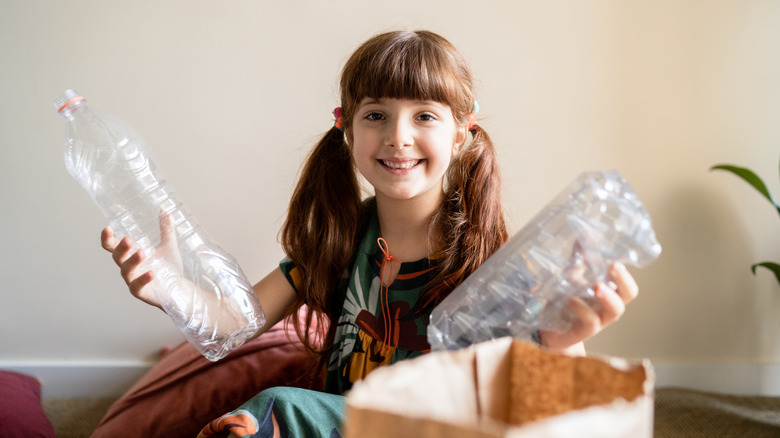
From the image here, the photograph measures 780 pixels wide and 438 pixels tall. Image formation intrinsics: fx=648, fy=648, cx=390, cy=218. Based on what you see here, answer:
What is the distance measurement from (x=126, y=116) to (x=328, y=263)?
0.79 m

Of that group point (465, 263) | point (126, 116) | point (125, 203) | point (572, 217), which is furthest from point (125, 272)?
point (126, 116)

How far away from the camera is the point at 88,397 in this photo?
1.92m

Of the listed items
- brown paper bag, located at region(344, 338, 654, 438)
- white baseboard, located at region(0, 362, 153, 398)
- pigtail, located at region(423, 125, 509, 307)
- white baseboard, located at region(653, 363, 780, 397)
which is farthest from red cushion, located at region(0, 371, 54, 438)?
white baseboard, located at region(653, 363, 780, 397)

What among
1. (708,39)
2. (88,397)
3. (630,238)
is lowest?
(88,397)

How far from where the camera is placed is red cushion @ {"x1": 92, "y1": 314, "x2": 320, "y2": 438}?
4.57 feet

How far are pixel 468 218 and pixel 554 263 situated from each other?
0.39 metres

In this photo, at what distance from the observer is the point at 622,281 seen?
2.75 ft

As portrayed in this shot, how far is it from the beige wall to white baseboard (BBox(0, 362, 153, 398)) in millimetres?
81

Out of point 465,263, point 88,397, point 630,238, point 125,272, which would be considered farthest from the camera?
point 88,397

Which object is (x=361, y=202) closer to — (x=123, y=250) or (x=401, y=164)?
(x=401, y=164)

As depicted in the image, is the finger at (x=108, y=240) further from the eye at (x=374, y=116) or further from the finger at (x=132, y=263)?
the eye at (x=374, y=116)

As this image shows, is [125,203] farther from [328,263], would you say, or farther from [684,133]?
[684,133]

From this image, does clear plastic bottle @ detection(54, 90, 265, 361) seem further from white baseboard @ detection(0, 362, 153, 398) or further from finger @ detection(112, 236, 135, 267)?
white baseboard @ detection(0, 362, 153, 398)

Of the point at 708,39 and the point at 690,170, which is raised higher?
the point at 708,39
